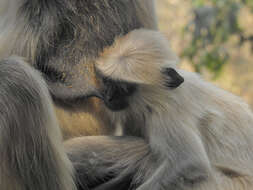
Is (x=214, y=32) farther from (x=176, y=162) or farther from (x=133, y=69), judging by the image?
(x=176, y=162)

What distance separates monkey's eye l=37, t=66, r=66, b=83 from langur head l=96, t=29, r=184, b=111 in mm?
297

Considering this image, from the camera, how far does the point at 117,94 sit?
11.4 feet

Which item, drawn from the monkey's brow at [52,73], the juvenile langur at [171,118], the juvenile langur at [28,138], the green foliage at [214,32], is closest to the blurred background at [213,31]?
the green foliage at [214,32]

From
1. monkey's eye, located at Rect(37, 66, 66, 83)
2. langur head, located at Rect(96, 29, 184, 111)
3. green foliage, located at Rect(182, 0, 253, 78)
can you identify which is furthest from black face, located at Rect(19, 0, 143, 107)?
green foliage, located at Rect(182, 0, 253, 78)

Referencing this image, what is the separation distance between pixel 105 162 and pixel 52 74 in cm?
78

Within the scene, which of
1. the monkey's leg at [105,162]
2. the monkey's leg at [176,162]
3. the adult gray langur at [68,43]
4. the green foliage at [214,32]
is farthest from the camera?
the green foliage at [214,32]

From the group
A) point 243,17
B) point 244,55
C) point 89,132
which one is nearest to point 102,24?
point 89,132

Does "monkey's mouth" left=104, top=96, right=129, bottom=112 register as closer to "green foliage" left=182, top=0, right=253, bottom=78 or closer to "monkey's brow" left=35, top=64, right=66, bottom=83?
"monkey's brow" left=35, top=64, right=66, bottom=83

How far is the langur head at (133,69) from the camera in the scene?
135 inches

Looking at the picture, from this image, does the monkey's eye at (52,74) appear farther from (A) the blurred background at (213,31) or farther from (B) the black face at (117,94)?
(A) the blurred background at (213,31)

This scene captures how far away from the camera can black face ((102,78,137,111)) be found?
3.47 meters

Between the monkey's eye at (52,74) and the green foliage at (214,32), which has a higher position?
the monkey's eye at (52,74)

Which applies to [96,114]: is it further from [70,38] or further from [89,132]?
[70,38]

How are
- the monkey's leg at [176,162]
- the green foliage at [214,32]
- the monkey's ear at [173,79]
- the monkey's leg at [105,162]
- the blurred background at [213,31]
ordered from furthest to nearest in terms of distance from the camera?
the green foliage at [214,32], the blurred background at [213,31], the monkey's ear at [173,79], the monkey's leg at [105,162], the monkey's leg at [176,162]
